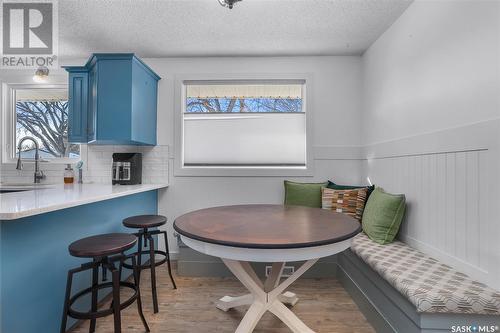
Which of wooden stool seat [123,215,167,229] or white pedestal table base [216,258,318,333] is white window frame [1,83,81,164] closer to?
wooden stool seat [123,215,167,229]

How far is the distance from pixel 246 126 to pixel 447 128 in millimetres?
2019

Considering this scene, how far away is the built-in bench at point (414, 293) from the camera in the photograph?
1185 millimetres

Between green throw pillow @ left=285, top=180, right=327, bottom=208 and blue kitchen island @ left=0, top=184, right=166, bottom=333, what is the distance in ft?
5.87

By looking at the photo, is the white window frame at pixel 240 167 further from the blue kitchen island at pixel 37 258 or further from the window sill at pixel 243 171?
the blue kitchen island at pixel 37 258

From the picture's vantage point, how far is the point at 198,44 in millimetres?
2746

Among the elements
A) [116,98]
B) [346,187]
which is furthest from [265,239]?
[116,98]

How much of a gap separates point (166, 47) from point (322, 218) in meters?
2.53

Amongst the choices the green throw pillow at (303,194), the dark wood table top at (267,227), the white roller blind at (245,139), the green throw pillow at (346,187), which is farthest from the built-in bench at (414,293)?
the white roller blind at (245,139)

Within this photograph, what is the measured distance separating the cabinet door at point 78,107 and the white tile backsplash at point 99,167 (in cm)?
32

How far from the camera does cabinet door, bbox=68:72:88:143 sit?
2791 millimetres

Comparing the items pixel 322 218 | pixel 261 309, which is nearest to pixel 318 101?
pixel 322 218

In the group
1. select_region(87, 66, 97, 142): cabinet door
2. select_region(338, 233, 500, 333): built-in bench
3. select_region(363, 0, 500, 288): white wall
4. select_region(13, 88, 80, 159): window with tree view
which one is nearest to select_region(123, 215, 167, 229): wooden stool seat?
select_region(87, 66, 97, 142): cabinet door

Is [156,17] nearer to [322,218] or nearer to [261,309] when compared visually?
[322,218]

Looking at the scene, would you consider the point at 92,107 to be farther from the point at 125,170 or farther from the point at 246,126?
the point at 246,126
